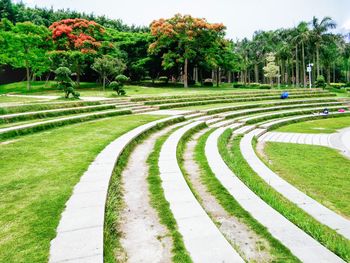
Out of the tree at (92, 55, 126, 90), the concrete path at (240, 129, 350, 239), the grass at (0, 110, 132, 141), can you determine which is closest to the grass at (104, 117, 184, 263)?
the concrete path at (240, 129, 350, 239)

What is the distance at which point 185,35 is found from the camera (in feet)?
108

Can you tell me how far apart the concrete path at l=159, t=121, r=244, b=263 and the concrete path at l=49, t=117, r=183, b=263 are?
2.91ft

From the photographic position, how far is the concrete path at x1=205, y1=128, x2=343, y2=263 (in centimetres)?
266

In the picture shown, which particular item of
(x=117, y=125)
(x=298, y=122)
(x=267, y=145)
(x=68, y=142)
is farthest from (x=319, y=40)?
(x=68, y=142)

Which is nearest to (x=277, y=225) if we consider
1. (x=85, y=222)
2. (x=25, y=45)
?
(x=85, y=222)

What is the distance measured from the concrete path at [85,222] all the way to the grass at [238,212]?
1.67 meters

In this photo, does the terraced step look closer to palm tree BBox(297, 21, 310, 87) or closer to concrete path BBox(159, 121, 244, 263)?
concrete path BBox(159, 121, 244, 263)

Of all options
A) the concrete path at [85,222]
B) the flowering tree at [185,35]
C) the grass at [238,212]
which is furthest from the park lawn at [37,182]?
the flowering tree at [185,35]

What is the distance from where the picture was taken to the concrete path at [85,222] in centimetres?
250

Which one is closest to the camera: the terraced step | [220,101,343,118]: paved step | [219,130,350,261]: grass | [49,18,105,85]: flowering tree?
[219,130,350,261]: grass

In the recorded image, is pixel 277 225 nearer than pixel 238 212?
Yes

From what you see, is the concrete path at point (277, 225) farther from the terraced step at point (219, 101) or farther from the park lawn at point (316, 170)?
the terraced step at point (219, 101)

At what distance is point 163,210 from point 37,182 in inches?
82.3

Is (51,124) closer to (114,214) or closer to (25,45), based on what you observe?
(114,214)
